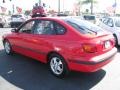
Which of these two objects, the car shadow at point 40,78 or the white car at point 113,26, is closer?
the car shadow at point 40,78

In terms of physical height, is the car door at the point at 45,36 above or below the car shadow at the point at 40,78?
above

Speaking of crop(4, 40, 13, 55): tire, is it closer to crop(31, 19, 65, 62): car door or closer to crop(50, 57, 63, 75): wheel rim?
crop(31, 19, 65, 62): car door

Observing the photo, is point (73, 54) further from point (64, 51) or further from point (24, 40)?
point (24, 40)

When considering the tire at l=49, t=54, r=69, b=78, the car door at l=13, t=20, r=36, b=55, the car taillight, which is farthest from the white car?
the car taillight

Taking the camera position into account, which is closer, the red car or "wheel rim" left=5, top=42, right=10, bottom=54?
the red car

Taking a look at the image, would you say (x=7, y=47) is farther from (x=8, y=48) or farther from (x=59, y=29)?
(x=59, y=29)

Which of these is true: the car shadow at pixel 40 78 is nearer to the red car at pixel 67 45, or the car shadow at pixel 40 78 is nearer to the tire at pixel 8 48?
the red car at pixel 67 45

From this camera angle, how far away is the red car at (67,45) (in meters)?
5.46

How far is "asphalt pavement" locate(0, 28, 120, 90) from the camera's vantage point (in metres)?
5.50

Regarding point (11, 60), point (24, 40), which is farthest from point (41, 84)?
point (11, 60)

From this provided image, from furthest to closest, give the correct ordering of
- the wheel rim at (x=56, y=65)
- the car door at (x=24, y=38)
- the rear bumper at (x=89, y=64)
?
1. the car door at (x=24, y=38)
2. the wheel rim at (x=56, y=65)
3. the rear bumper at (x=89, y=64)

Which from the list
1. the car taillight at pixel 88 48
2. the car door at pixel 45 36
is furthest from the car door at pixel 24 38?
the car taillight at pixel 88 48

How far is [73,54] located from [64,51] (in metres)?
0.27

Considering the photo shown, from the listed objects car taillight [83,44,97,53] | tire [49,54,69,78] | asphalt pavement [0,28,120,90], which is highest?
car taillight [83,44,97,53]
